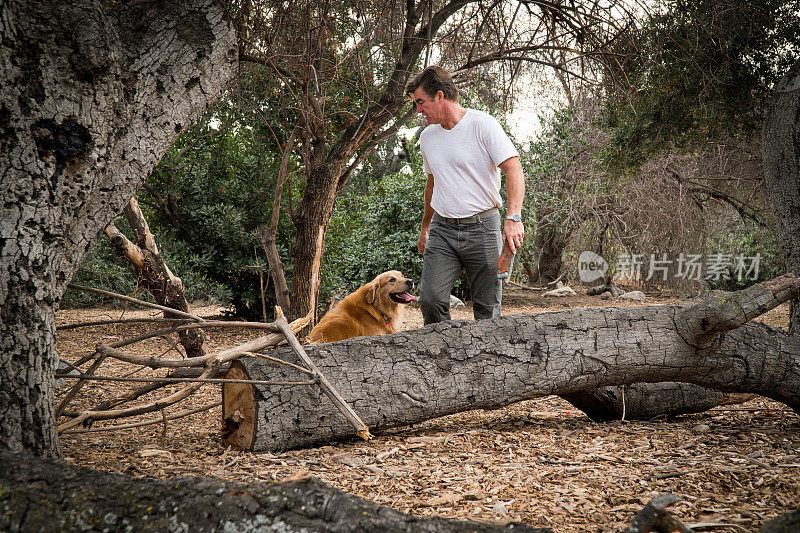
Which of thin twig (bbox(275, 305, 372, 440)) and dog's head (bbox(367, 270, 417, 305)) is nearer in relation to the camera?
thin twig (bbox(275, 305, 372, 440))

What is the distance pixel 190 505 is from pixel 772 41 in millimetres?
6894

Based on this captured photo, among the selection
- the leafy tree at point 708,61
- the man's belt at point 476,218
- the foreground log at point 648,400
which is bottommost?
the foreground log at point 648,400

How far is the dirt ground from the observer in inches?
97.7

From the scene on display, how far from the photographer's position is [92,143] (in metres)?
2.51

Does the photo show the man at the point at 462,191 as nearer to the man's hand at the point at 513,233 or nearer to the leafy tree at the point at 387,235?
the man's hand at the point at 513,233

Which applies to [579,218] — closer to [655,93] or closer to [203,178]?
[655,93]

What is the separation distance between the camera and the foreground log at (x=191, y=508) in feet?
5.08

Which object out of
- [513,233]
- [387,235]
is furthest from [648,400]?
[387,235]

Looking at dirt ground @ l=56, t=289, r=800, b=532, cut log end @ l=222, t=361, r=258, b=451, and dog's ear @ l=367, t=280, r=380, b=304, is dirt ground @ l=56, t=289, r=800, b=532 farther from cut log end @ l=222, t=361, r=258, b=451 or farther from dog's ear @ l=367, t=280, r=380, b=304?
dog's ear @ l=367, t=280, r=380, b=304

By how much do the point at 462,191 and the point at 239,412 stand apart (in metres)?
2.30

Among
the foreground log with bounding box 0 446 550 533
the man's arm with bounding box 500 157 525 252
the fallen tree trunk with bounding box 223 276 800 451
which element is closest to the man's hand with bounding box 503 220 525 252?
the man's arm with bounding box 500 157 525 252

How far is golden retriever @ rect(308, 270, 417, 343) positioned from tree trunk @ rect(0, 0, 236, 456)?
2.90m

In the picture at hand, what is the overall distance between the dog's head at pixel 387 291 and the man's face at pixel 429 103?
1718 millimetres

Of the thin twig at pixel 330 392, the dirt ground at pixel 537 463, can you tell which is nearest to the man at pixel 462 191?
the dirt ground at pixel 537 463
